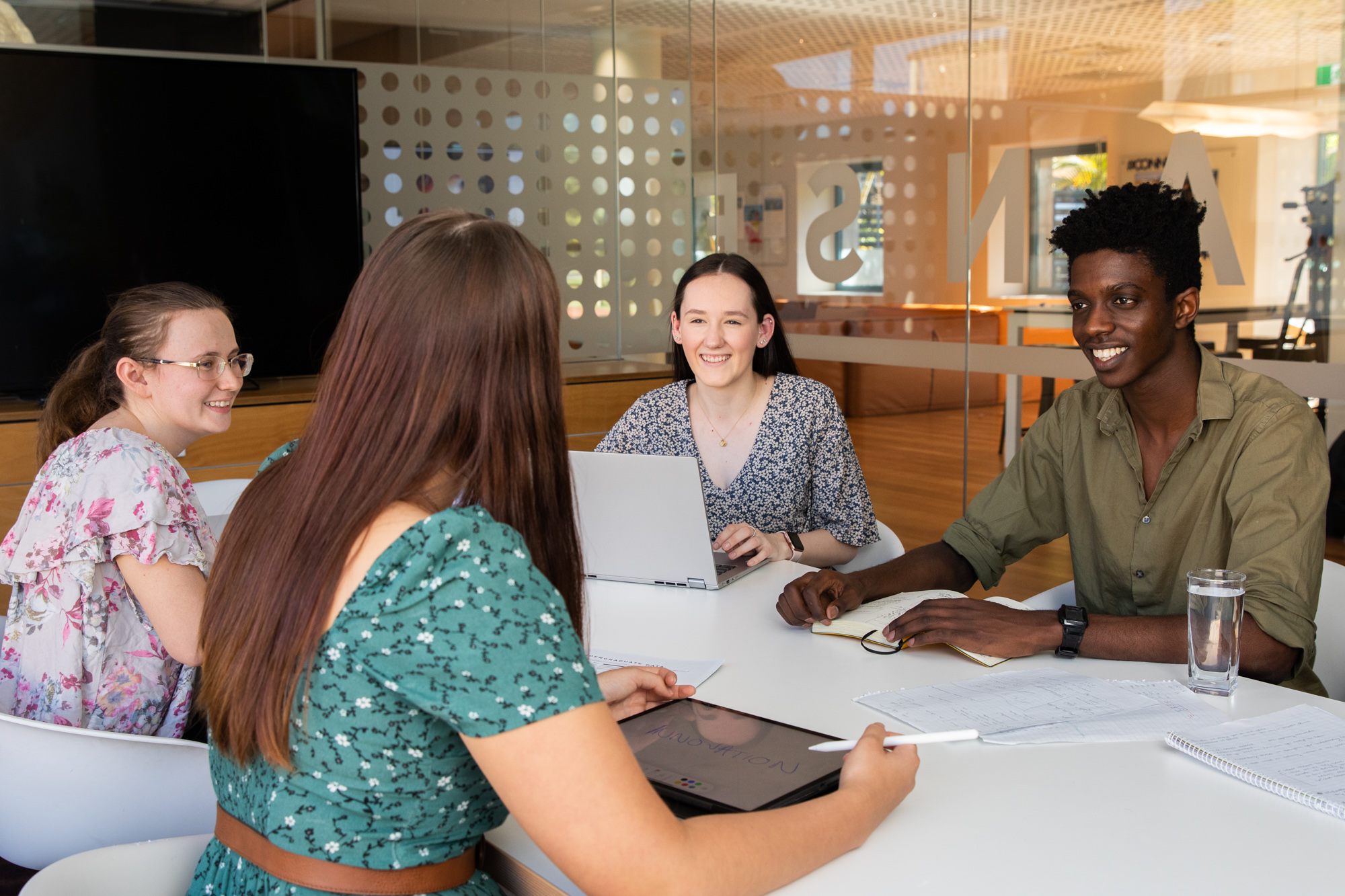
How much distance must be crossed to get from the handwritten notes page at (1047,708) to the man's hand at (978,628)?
6 centimetres

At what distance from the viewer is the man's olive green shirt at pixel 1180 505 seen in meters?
1.69

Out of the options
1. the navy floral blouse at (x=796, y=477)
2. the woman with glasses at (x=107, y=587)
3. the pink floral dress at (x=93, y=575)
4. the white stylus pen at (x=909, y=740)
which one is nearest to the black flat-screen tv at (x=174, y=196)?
the navy floral blouse at (x=796, y=477)

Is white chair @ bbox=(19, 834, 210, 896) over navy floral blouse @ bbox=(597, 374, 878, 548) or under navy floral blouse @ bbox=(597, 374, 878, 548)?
under

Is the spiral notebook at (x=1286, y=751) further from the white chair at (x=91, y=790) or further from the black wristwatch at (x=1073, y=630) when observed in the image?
the white chair at (x=91, y=790)

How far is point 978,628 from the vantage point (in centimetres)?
158

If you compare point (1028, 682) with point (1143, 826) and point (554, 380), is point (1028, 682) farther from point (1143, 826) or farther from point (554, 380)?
point (554, 380)

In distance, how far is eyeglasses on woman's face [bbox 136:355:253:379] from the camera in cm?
195

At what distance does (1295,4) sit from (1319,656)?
204cm

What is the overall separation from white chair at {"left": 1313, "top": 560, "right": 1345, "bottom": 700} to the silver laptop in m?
0.98

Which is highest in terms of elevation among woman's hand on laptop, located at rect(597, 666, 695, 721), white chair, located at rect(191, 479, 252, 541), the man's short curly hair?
the man's short curly hair

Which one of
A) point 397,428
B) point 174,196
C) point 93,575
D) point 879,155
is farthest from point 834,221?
point 397,428

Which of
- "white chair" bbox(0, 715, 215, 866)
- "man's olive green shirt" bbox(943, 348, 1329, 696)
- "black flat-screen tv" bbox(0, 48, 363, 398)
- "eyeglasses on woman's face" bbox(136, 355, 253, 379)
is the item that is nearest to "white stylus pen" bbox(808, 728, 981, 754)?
"man's olive green shirt" bbox(943, 348, 1329, 696)

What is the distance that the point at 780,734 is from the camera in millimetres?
1260

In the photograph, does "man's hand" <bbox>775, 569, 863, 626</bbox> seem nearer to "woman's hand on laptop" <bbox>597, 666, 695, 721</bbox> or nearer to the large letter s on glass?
"woman's hand on laptop" <bbox>597, 666, 695, 721</bbox>
